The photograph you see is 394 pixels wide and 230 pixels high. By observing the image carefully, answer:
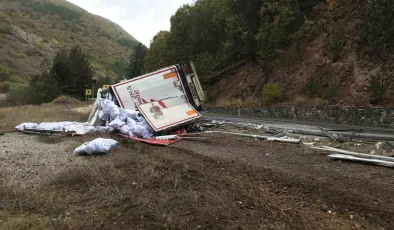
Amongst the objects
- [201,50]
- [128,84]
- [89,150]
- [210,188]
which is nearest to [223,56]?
[201,50]

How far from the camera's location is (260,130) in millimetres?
13406

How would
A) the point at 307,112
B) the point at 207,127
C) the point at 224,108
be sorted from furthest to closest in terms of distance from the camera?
the point at 224,108
the point at 307,112
the point at 207,127

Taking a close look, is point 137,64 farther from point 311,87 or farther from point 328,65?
point 311,87

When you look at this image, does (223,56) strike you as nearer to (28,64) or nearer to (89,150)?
(89,150)

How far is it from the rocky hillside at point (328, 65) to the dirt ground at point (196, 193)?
36.5 ft

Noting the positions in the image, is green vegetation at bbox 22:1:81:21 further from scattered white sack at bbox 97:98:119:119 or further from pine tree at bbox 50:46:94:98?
scattered white sack at bbox 97:98:119:119

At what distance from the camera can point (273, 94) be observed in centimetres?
2309

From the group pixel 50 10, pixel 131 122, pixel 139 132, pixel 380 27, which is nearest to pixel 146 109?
pixel 131 122

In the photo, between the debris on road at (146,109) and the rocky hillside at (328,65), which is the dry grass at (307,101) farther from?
the debris on road at (146,109)

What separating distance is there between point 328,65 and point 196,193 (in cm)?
1883

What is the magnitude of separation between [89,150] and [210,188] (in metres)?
4.58

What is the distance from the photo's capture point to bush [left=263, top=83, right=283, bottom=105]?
23.0 meters

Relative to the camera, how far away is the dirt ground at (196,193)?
4.20 meters

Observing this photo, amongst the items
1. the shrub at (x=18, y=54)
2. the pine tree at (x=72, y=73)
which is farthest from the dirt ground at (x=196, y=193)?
the shrub at (x=18, y=54)
